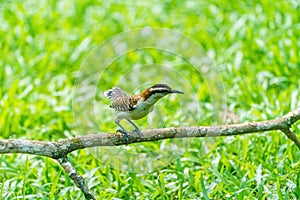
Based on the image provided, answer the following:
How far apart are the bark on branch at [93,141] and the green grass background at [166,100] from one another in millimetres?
332

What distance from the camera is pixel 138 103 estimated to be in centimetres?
340

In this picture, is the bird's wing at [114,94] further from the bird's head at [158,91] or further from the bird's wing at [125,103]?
the bird's head at [158,91]

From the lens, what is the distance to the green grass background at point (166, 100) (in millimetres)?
Result: 4090

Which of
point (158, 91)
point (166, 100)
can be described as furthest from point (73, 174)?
point (166, 100)

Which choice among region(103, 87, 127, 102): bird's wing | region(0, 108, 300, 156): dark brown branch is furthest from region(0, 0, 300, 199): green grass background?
region(103, 87, 127, 102): bird's wing

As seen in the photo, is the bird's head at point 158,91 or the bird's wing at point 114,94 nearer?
the bird's head at point 158,91

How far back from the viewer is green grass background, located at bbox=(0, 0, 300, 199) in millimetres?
4090

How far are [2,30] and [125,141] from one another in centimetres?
345

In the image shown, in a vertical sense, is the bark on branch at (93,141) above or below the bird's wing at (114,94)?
below

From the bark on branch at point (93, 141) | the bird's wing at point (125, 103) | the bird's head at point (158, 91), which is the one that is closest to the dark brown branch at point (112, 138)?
the bark on branch at point (93, 141)

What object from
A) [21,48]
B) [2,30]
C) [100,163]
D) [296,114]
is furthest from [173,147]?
[2,30]

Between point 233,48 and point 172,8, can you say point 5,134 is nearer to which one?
point 233,48

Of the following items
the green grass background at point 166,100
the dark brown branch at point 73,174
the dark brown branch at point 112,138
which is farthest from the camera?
the green grass background at point 166,100

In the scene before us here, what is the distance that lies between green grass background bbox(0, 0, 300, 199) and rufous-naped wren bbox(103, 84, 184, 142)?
26.5 inches
